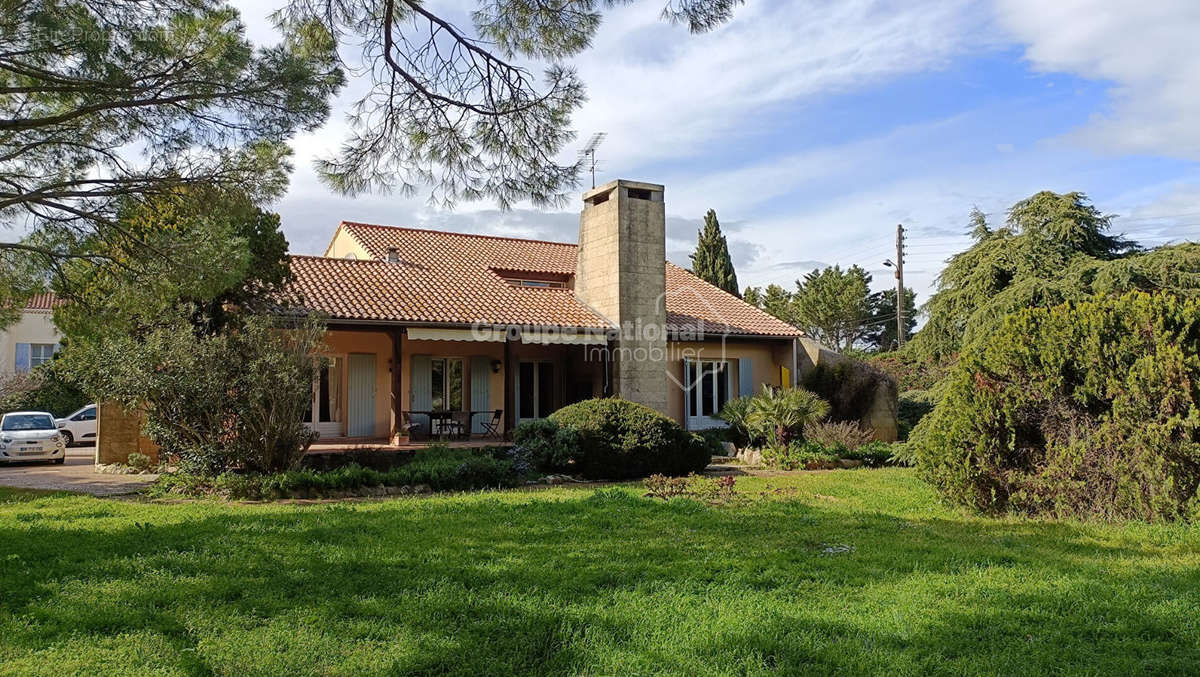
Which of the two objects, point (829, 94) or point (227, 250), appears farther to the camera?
point (829, 94)

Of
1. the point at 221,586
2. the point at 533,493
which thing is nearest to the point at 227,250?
the point at 221,586

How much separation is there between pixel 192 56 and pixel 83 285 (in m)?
4.09

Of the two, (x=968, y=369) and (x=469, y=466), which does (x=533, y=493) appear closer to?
(x=469, y=466)

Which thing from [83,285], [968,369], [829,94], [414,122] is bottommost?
[968,369]

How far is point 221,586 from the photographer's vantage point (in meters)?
7.06

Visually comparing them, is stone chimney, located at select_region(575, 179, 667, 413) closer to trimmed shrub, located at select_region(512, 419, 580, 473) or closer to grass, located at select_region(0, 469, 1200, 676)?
trimmed shrub, located at select_region(512, 419, 580, 473)

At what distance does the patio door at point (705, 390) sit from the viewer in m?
25.4

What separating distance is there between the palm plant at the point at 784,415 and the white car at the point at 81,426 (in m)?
24.1

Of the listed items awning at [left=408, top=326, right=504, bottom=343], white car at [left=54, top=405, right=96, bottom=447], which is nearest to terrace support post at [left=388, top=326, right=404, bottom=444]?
awning at [left=408, top=326, right=504, bottom=343]

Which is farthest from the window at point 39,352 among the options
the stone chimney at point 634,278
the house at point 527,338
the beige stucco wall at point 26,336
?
the stone chimney at point 634,278

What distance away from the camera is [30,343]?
38938 millimetres

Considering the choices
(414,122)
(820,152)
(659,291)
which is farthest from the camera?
(659,291)

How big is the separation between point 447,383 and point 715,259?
24246 millimetres

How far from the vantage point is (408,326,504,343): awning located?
2045cm
